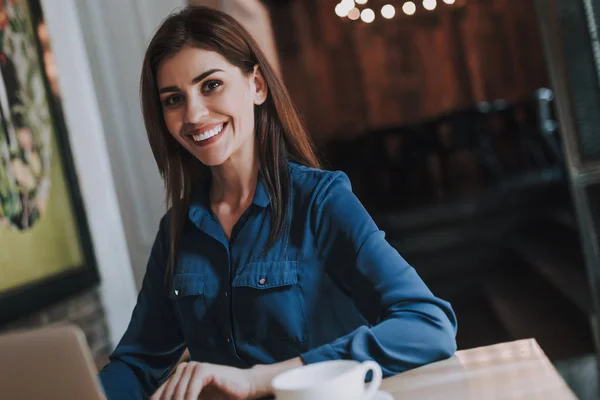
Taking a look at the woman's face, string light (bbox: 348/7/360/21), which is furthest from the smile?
string light (bbox: 348/7/360/21)

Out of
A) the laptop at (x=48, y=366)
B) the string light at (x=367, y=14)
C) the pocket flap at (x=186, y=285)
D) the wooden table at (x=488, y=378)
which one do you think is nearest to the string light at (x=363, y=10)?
the string light at (x=367, y=14)

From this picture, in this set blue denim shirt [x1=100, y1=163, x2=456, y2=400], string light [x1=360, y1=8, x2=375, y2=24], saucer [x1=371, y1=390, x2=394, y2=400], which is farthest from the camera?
string light [x1=360, y1=8, x2=375, y2=24]

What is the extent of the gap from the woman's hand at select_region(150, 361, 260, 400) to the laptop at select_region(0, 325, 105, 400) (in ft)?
0.79

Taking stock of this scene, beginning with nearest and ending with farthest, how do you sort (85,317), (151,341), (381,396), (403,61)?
(381,396)
(151,341)
(85,317)
(403,61)

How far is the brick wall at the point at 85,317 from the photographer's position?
202 cm

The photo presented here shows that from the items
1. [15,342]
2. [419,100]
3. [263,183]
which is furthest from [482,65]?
[15,342]

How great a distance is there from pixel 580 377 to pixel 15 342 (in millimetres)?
3268

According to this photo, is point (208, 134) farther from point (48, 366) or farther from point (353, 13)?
point (353, 13)

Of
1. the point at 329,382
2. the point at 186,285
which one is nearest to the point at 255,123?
the point at 186,285

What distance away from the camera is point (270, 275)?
4.04ft

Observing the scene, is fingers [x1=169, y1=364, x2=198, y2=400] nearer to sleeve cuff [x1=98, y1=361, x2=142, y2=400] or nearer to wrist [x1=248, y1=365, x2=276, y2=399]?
wrist [x1=248, y1=365, x2=276, y2=399]

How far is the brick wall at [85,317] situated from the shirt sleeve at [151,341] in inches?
28.0

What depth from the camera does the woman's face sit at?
1.23m

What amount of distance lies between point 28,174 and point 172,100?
2.96 ft
